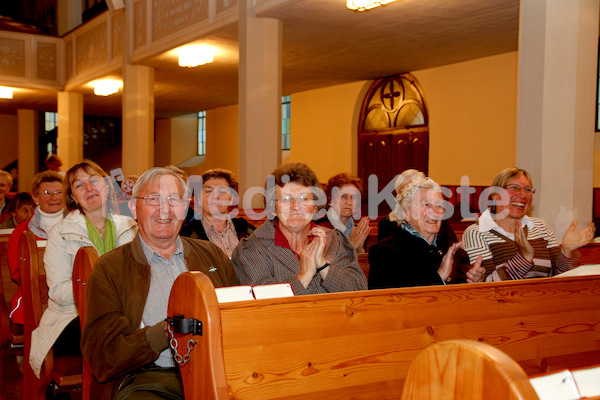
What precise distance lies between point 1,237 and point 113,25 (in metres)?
7.11

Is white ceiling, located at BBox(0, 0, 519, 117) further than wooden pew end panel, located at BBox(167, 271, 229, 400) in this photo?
Yes

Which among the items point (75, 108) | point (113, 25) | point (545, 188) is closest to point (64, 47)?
point (75, 108)

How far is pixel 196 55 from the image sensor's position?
8.30 meters

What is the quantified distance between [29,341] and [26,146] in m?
13.6

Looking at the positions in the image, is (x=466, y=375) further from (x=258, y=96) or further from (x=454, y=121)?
(x=454, y=121)

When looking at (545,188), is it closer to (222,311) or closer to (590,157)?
(590,157)

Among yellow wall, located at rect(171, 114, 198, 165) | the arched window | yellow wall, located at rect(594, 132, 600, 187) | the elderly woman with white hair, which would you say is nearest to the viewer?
the elderly woman with white hair

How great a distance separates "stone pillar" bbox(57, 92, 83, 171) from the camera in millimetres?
12469

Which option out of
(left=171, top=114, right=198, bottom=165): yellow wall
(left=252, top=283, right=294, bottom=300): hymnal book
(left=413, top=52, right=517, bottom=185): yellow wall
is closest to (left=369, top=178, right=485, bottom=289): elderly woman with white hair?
(left=252, top=283, right=294, bottom=300): hymnal book

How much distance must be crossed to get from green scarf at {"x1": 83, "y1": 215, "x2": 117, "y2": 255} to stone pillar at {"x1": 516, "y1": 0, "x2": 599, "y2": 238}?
115 inches

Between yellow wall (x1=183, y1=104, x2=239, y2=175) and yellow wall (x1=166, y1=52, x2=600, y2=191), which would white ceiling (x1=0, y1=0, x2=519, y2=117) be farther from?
yellow wall (x1=183, y1=104, x2=239, y2=175)

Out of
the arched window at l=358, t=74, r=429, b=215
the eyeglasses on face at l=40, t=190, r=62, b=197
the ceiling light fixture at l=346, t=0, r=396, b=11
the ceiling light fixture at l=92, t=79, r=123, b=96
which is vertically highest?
the ceiling light fixture at l=92, t=79, r=123, b=96

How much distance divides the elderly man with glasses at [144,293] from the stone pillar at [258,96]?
454 cm

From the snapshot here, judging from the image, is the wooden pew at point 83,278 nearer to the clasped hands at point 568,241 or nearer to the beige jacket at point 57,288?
the beige jacket at point 57,288
